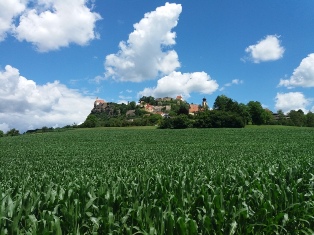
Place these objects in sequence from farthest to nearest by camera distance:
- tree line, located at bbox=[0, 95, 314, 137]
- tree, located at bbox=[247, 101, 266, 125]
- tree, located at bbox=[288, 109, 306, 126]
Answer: tree, located at bbox=[288, 109, 306, 126]
tree, located at bbox=[247, 101, 266, 125]
tree line, located at bbox=[0, 95, 314, 137]

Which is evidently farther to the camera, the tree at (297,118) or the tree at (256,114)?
the tree at (297,118)

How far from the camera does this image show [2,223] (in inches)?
177

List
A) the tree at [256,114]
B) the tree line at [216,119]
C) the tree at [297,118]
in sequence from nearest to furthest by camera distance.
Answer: the tree line at [216,119]
the tree at [256,114]
the tree at [297,118]

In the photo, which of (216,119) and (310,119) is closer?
(216,119)

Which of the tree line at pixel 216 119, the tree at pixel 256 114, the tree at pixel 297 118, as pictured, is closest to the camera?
the tree line at pixel 216 119

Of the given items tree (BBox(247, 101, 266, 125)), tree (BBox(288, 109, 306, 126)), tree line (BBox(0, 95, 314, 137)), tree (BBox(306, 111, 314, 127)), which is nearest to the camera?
tree line (BBox(0, 95, 314, 137))

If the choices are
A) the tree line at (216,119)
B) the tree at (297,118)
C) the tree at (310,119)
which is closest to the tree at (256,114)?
the tree line at (216,119)

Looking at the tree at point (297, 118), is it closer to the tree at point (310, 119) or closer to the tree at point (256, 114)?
the tree at point (310, 119)

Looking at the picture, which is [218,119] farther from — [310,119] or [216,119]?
[310,119]

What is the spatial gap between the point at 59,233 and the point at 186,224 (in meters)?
1.81

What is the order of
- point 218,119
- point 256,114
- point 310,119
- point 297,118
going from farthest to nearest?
point 297,118 < point 310,119 < point 256,114 < point 218,119

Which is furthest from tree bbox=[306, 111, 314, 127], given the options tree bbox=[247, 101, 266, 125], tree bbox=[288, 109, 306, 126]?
tree bbox=[247, 101, 266, 125]

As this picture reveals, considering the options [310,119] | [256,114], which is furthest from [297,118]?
[256,114]

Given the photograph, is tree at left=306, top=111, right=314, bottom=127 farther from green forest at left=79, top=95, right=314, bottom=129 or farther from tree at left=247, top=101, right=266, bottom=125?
tree at left=247, top=101, right=266, bottom=125
